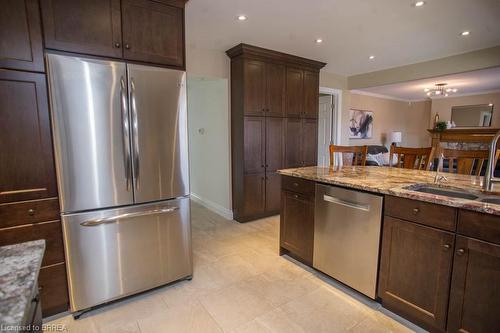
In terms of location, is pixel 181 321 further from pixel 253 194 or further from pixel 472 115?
pixel 472 115

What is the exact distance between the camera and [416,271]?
1.71 meters

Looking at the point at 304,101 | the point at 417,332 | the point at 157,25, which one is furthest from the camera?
the point at 304,101

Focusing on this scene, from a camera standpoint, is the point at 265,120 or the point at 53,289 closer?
the point at 53,289

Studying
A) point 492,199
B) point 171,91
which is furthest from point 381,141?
point 171,91

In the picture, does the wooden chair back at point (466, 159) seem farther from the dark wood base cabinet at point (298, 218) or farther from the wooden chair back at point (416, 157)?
the dark wood base cabinet at point (298, 218)

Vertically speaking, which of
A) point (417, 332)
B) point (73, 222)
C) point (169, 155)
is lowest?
point (417, 332)

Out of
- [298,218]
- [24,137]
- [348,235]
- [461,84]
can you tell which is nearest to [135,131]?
[24,137]

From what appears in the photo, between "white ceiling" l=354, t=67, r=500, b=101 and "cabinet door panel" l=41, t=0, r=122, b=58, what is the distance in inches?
197

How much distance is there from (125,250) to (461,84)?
7548 mm

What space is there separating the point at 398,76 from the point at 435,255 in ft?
13.1

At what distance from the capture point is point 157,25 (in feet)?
6.66

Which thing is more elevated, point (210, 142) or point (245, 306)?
point (210, 142)

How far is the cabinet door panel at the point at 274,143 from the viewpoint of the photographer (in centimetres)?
398

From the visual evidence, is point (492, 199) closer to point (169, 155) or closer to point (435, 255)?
point (435, 255)
